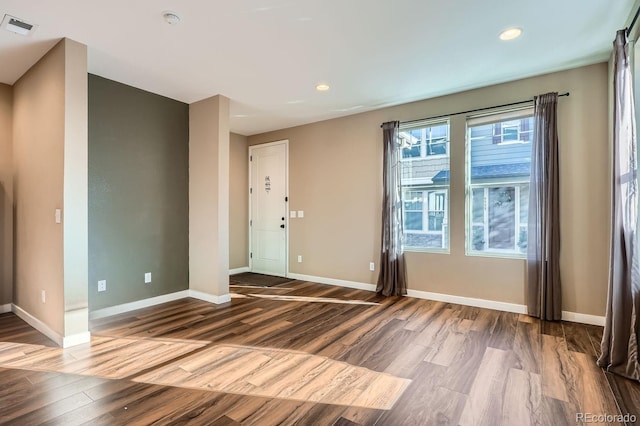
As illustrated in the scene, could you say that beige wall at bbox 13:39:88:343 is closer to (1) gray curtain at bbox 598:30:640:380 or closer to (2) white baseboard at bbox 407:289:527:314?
(2) white baseboard at bbox 407:289:527:314

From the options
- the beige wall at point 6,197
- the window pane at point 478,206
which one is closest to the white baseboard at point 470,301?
the window pane at point 478,206

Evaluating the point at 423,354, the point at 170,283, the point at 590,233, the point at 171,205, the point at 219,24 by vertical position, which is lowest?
the point at 423,354

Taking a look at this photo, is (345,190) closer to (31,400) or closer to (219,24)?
(219,24)

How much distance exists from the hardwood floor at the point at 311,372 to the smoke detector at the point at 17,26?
2640mm

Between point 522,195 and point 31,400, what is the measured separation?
15.5ft

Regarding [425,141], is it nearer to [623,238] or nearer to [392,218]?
[392,218]

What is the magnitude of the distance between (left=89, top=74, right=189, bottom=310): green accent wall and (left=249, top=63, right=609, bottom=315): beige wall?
1.97 meters

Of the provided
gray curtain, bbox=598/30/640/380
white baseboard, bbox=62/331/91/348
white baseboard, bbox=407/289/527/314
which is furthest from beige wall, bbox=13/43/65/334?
gray curtain, bbox=598/30/640/380

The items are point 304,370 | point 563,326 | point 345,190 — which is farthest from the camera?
point 345,190

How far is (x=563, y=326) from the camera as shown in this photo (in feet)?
10.7

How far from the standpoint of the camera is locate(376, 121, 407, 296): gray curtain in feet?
14.6

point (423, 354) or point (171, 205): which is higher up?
point (171, 205)

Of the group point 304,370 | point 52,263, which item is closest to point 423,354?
point 304,370

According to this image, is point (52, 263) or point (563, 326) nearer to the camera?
point (52, 263)
